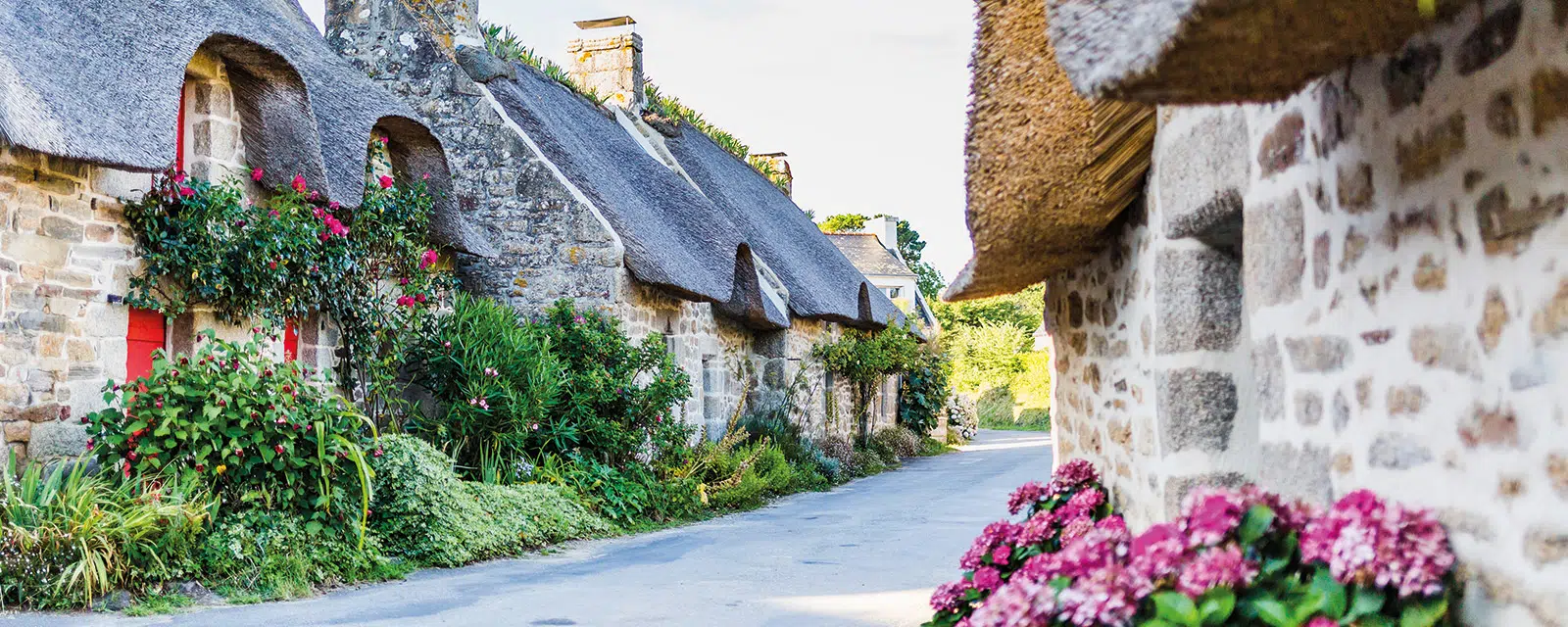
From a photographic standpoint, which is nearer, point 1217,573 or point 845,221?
point 1217,573

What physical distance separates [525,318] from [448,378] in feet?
5.55

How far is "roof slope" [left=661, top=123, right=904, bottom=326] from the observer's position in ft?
54.7

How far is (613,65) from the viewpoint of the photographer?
18.0m

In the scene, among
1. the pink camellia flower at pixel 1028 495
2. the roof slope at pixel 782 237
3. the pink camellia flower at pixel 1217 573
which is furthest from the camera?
the roof slope at pixel 782 237

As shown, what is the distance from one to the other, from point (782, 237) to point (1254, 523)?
16.3m

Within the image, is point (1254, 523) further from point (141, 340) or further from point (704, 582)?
point (141, 340)

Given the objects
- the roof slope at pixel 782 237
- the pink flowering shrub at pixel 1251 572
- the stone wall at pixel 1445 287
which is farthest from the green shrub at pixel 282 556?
the roof slope at pixel 782 237

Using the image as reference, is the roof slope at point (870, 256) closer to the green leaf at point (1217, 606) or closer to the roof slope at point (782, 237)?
the roof slope at point (782, 237)

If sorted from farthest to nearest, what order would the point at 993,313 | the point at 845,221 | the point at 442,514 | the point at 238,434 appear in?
the point at 845,221, the point at 993,313, the point at 442,514, the point at 238,434

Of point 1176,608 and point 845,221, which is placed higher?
point 845,221

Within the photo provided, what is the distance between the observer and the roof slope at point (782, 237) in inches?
656

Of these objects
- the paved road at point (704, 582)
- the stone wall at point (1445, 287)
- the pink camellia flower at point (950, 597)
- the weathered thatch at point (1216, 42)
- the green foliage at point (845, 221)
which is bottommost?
the paved road at point (704, 582)

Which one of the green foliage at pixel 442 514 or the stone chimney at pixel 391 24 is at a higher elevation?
the stone chimney at pixel 391 24

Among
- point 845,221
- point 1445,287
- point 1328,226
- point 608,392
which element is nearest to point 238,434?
point 608,392
